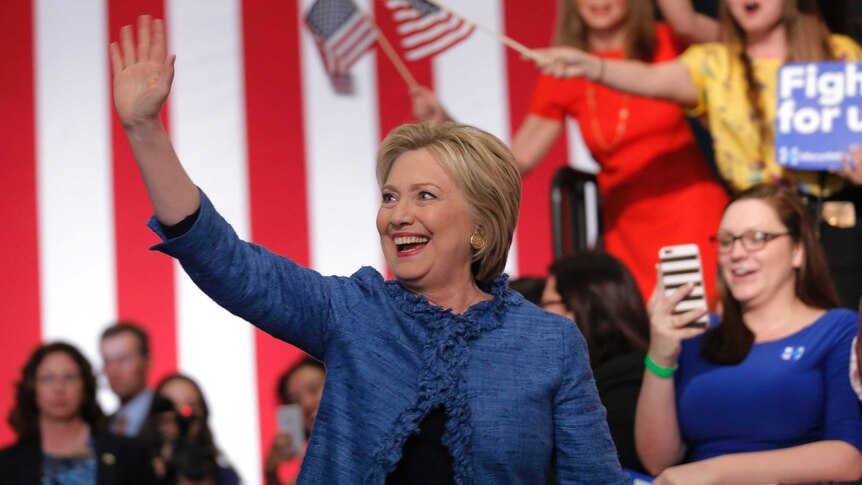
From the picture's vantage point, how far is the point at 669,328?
2885 mm

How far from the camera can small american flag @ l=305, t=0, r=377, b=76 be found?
4500 millimetres

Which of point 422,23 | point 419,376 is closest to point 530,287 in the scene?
point 422,23

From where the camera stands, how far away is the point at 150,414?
12.9 feet

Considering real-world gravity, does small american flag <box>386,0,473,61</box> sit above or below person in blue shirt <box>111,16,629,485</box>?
above

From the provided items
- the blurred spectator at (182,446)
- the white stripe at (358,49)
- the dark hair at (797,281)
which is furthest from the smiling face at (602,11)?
the blurred spectator at (182,446)

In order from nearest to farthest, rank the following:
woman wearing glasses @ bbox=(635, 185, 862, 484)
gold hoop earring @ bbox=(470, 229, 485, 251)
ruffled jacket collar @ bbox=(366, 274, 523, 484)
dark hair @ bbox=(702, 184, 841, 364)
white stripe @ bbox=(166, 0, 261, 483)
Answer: ruffled jacket collar @ bbox=(366, 274, 523, 484) < gold hoop earring @ bbox=(470, 229, 485, 251) < woman wearing glasses @ bbox=(635, 185, 862, 484) < dark hair @ bbox=(702, 184, 841, 364) < white stripe @ bbox=(166, 0, 261, 483)

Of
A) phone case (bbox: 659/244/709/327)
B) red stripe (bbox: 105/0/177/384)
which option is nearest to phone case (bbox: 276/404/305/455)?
phone case (bbox: 659/244/709/327)

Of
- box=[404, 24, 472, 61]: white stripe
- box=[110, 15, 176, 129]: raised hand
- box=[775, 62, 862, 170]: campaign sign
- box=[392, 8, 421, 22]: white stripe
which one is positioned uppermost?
box=[392, 8, 421, 22]: white stripe

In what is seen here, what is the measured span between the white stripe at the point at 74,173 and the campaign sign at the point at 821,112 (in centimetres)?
282

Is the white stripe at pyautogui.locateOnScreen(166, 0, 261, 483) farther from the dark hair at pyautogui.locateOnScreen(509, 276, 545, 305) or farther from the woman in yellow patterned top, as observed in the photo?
the woman in yellow patterned top

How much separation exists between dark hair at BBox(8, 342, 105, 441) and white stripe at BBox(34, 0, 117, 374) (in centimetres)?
125

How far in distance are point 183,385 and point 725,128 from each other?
70.5 inches

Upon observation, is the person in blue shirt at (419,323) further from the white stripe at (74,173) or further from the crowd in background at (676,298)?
the white stripe at (74,173)

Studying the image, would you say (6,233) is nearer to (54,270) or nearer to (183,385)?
(54,270)
